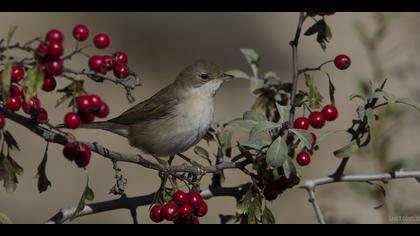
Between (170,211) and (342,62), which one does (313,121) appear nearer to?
(342,62)

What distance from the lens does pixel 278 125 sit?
11.8ft

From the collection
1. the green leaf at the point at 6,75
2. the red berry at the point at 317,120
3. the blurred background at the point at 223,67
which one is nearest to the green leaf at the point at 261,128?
the red berry at the point at 317,120

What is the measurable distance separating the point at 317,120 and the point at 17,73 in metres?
1.85

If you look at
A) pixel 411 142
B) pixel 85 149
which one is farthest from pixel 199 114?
pixel 411 142

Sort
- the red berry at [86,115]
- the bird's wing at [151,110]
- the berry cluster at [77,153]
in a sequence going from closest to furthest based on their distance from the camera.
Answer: the red berry at [86,115] < the berry cluster at [77,153] < the bird's wing at [151,110]

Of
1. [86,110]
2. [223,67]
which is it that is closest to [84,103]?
[86,110]

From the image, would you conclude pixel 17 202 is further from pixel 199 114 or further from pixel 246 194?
pixel 246 194

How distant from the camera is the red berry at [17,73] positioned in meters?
2.75

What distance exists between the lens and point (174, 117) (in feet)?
18.5

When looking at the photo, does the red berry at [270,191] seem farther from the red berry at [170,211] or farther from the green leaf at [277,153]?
the red berry at [170,211]

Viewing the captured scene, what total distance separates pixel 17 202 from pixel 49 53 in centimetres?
618

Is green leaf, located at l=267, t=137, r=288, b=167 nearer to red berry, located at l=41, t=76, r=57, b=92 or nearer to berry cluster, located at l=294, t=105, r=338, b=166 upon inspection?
berry cluster, located at l=294, t=105, r=338, b=166

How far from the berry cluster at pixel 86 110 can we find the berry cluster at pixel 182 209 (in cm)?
85

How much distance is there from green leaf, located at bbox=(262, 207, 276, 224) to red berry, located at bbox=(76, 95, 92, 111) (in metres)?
1.49
